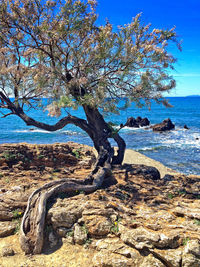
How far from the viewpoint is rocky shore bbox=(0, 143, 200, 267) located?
5.54 metres

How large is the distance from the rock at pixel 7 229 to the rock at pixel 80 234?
78.4 inches

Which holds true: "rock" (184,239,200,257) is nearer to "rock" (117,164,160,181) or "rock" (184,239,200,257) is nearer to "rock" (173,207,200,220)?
"rock" (173,207,200,220)

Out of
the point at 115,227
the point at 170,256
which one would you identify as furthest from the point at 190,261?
the point at 115,227

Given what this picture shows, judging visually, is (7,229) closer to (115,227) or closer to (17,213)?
(17,213)

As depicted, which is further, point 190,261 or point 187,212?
point 187,212

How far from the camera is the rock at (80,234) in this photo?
6.20 metres

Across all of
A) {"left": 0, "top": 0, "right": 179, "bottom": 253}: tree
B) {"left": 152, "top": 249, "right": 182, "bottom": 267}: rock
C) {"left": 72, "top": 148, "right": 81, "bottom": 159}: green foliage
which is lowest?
{"left": 152, "top": 249, "right": 182, "bottom": 267}: rock

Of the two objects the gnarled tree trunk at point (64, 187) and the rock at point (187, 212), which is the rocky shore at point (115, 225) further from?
the gnarled tree trunk at point (64, 187)

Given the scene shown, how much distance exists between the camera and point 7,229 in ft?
22.3

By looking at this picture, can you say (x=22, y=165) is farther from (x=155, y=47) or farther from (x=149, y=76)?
(x=155, y=47)

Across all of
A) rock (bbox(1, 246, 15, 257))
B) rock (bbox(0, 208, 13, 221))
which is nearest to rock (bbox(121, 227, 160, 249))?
rock (bbox(1, 246, 15, 257))

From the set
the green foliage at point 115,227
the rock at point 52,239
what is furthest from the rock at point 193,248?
the rock at point 52,239

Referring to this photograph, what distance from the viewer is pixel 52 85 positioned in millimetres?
10078

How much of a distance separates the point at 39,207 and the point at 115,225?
2.34 metres
